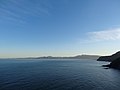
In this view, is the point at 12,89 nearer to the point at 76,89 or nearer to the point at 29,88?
the point at 29,88

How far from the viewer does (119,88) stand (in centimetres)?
4388

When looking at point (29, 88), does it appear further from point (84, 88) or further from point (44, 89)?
point (84, 88)

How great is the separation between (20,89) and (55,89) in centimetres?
1148

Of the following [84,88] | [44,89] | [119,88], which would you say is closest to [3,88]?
[44,89]

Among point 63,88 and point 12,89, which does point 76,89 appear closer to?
point 63,88

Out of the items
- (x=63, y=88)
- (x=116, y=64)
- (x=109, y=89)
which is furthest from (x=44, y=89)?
(x=116, y=64)

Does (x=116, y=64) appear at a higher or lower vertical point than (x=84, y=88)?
higher

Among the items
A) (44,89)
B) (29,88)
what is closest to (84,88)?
(44,89)

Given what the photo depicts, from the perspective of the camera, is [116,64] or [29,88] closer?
[29,88]

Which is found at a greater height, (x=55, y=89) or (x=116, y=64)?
(x=116, y=64)

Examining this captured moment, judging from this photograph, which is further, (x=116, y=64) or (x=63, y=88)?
(x=116, y=64)

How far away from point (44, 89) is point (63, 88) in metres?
6.52

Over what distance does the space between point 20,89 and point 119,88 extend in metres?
33.5

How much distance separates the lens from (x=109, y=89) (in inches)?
1681
